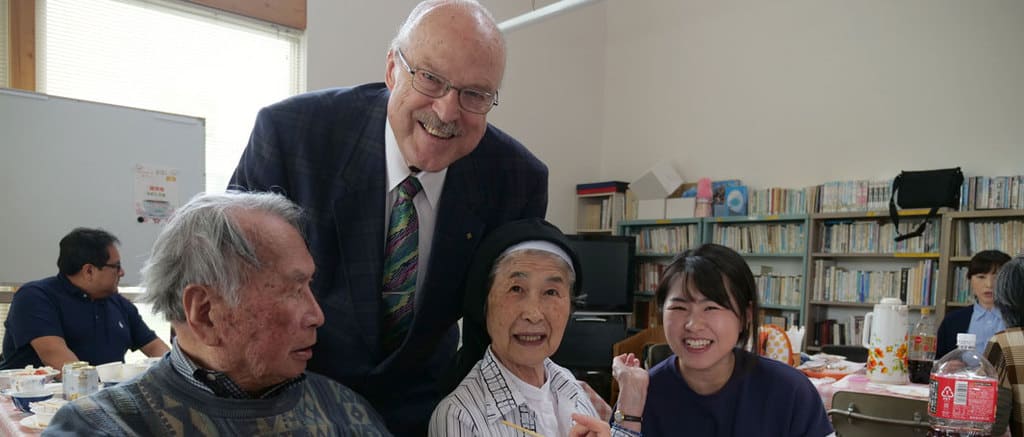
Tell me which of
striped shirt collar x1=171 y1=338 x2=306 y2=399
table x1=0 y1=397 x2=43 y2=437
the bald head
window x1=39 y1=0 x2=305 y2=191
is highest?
window x1=39 y1=0 x2=305 y2=191

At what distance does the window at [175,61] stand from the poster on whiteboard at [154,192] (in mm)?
613

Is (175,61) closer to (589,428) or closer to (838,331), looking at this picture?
(589,428)

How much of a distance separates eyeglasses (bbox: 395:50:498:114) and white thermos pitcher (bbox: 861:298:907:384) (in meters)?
2.40

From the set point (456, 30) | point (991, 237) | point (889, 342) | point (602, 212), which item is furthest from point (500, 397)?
point (602, 212)

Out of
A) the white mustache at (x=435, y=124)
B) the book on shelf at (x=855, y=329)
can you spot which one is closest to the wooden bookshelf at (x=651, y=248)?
the book on shelf at (x=855, y=329)

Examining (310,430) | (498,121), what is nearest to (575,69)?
(498,121)

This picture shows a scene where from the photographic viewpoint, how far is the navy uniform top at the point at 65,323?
3.48 meters

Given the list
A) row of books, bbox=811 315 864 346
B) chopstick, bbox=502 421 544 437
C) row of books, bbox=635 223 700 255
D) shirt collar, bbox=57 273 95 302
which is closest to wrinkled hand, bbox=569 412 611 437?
chopstick, bbox=502 421 544 437

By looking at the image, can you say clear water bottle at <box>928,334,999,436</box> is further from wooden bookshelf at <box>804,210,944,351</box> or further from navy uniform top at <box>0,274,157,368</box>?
navy uniform top at <box>0,274,157,368</box>

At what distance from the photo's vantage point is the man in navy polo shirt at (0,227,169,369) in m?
3.48

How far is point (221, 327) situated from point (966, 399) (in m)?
2.21

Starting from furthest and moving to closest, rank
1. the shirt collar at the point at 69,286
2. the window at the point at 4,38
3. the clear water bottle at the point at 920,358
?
1. the window at the point at 4,38
2. the shirt collar at the point at 69,286
3. the clear water bottle at the point at 920,358

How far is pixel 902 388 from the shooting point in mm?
2955

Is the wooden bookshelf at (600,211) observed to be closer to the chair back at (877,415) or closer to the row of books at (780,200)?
the row of books at (780,200)
